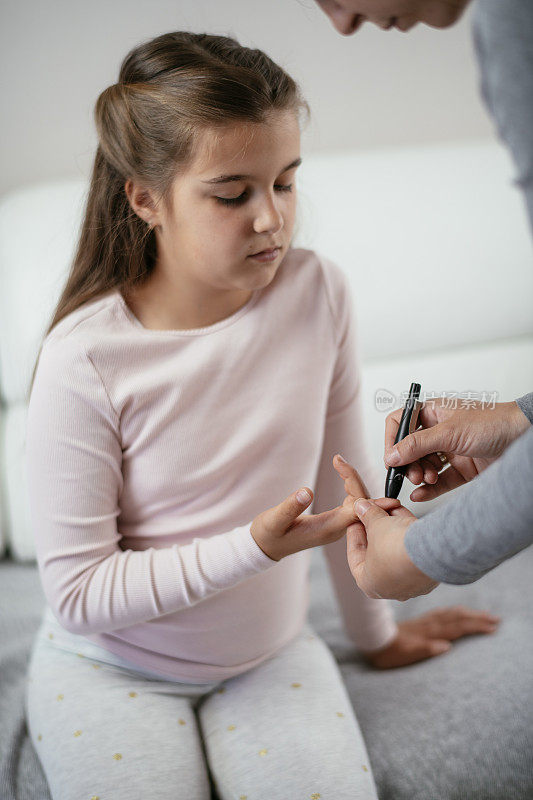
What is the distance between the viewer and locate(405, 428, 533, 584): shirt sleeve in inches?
17.5

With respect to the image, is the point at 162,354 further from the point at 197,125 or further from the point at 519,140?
the point at 519,140

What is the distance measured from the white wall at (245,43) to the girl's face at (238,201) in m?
0.06

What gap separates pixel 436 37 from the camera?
0.61m

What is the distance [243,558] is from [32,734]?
0.95 ft

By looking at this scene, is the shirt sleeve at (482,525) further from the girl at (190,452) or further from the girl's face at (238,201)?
the girl's face at (238,201)

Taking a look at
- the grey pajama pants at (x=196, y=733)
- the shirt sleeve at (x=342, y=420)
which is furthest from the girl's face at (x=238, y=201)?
the grey pajama pants at (x=196, y=733)

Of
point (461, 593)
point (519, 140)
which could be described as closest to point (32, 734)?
point (461, 593)

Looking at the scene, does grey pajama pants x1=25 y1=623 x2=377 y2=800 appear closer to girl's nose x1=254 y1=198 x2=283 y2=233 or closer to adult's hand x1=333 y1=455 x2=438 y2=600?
adult's hand x1=333 y1=455 x2=438 y2=600

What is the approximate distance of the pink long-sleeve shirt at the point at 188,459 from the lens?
0.65m

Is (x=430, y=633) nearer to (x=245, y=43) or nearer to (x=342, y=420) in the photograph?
(x=342, y=420)

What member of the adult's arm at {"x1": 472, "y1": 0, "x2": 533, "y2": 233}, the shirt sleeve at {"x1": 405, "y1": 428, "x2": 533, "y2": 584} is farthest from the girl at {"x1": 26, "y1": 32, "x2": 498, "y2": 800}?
the adult's arm at {"x1": 472, "y1": 0, "x2": 533, "y2": 233}

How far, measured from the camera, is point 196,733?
70 centimetres

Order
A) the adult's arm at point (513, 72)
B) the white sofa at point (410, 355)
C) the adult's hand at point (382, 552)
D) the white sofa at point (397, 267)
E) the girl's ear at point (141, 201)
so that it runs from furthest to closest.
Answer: the white sofa at point (397, 267), the white sofa at point (410, 355), the girl's ear at point (141, 201), the adult's hand at point (382, 552), the adult's arm at point (513, 72)

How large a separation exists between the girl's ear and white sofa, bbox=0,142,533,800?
0.63 feet
